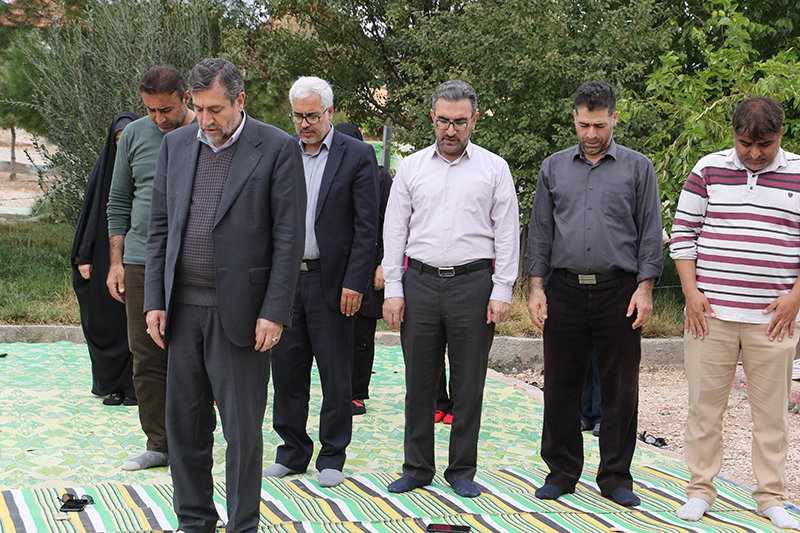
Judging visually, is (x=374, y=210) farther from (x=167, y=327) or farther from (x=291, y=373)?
(x=167, y=327)

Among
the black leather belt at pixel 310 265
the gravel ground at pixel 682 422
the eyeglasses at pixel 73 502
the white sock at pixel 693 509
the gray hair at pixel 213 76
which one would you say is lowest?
the gravel ground at pixel 682 422

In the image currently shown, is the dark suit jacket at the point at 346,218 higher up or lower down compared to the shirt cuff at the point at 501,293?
higher up

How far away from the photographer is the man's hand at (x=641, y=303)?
3631mm

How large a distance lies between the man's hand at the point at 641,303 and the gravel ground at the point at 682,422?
1699mm

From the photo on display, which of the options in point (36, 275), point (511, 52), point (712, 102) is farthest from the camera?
point (36, 275)

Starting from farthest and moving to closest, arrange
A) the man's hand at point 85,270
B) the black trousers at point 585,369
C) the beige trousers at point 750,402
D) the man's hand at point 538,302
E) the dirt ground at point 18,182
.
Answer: the dirt ground at point 18,182
the man's hand at point 85,270
the man's hand at point 538,302
the black trousers at point 585,369
the beige trousers at point 750,402

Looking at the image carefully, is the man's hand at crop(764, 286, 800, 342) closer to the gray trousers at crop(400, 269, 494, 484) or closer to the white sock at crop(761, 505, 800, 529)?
the white sock at crop(761, 505, 800, 529)

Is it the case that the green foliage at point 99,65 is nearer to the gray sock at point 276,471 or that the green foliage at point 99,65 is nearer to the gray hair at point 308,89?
the gray hair at point 308,89

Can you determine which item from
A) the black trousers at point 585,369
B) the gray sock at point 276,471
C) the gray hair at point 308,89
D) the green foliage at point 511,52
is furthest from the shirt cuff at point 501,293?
the green foliage at point 511,52

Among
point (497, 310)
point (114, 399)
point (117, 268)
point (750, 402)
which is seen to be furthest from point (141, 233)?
point (750, 402)

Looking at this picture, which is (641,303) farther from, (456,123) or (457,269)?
(456,123)

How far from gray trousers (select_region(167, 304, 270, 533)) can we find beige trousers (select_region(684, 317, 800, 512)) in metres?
2.20

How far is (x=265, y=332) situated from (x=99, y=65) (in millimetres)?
8620

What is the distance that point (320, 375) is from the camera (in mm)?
4094
